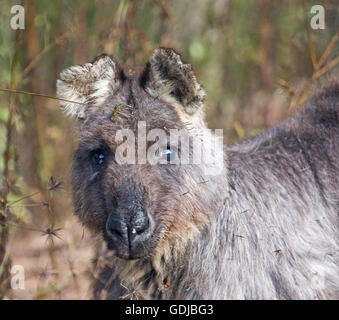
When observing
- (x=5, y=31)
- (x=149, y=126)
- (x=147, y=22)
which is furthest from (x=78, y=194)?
(x=147, y=22)

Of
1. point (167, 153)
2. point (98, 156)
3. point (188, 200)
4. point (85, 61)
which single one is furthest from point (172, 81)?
point (85, 61)

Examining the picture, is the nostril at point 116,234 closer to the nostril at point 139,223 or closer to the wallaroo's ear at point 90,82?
the nostril at point 139,223

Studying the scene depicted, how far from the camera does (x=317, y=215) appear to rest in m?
4.78

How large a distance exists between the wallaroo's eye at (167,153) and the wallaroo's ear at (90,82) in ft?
2.26

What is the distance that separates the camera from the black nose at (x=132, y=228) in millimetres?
3918

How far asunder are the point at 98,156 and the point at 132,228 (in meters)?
0.81

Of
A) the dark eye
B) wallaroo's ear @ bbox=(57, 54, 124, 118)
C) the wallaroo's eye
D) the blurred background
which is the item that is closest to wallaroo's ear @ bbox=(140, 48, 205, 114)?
wallaroo's ear @ bbox=(57, 54, 124, 118)

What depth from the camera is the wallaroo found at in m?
4.27

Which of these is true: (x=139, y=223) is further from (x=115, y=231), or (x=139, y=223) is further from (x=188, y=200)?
(x=188, y=200)

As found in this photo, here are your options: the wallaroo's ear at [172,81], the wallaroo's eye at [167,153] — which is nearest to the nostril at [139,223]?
the wallaroo's eye at [167,153]

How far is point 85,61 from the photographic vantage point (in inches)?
352

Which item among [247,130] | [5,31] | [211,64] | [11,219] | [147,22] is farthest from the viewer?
[211,64]
